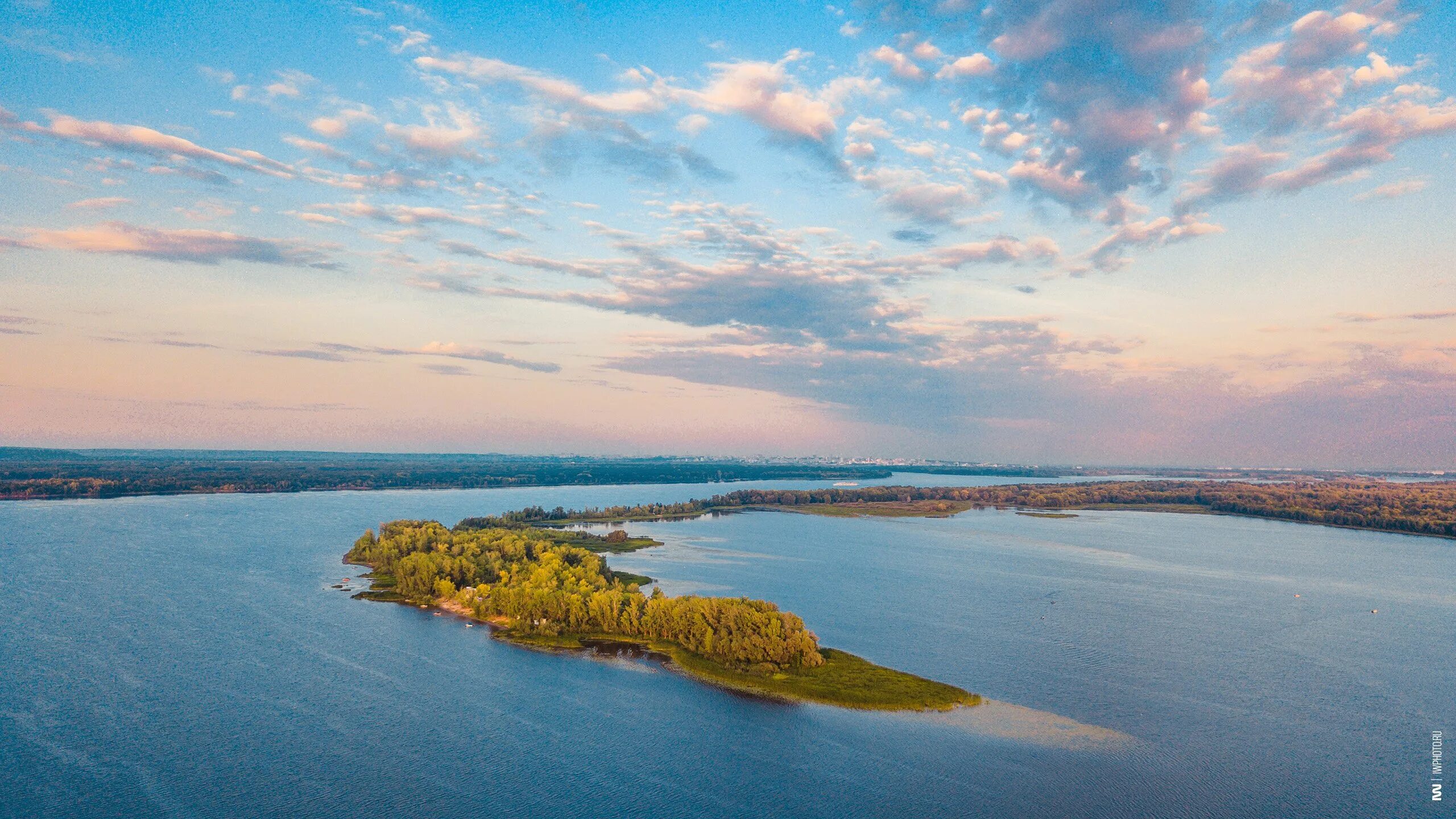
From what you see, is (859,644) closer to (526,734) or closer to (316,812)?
(526,734)

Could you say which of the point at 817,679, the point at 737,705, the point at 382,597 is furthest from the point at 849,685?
the point at 382,597

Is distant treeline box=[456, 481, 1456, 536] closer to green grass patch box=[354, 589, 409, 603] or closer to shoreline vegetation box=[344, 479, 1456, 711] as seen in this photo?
shoreline vegetation box=[344, 479, 1456, 711]

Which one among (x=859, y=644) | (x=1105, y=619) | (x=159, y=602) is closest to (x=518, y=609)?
(x=859, y=644)

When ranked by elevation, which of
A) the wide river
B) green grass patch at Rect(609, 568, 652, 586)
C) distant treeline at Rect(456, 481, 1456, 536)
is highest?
distant treeline at Rect(456, 481, 1456, 536)

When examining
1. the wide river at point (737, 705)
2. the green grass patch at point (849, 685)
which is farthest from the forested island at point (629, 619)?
the wide river at point (737, 705)

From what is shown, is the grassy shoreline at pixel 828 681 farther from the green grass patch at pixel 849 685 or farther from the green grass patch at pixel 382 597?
the green grass patch at pixel 382 597

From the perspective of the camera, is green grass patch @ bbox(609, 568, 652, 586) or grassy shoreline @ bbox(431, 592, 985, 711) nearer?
grassy shoreline @ bbox(431, 592, 985, 711)

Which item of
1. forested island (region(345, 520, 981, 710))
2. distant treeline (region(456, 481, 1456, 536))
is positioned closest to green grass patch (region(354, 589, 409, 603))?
forested island (region(345, 520, 981, 710))
